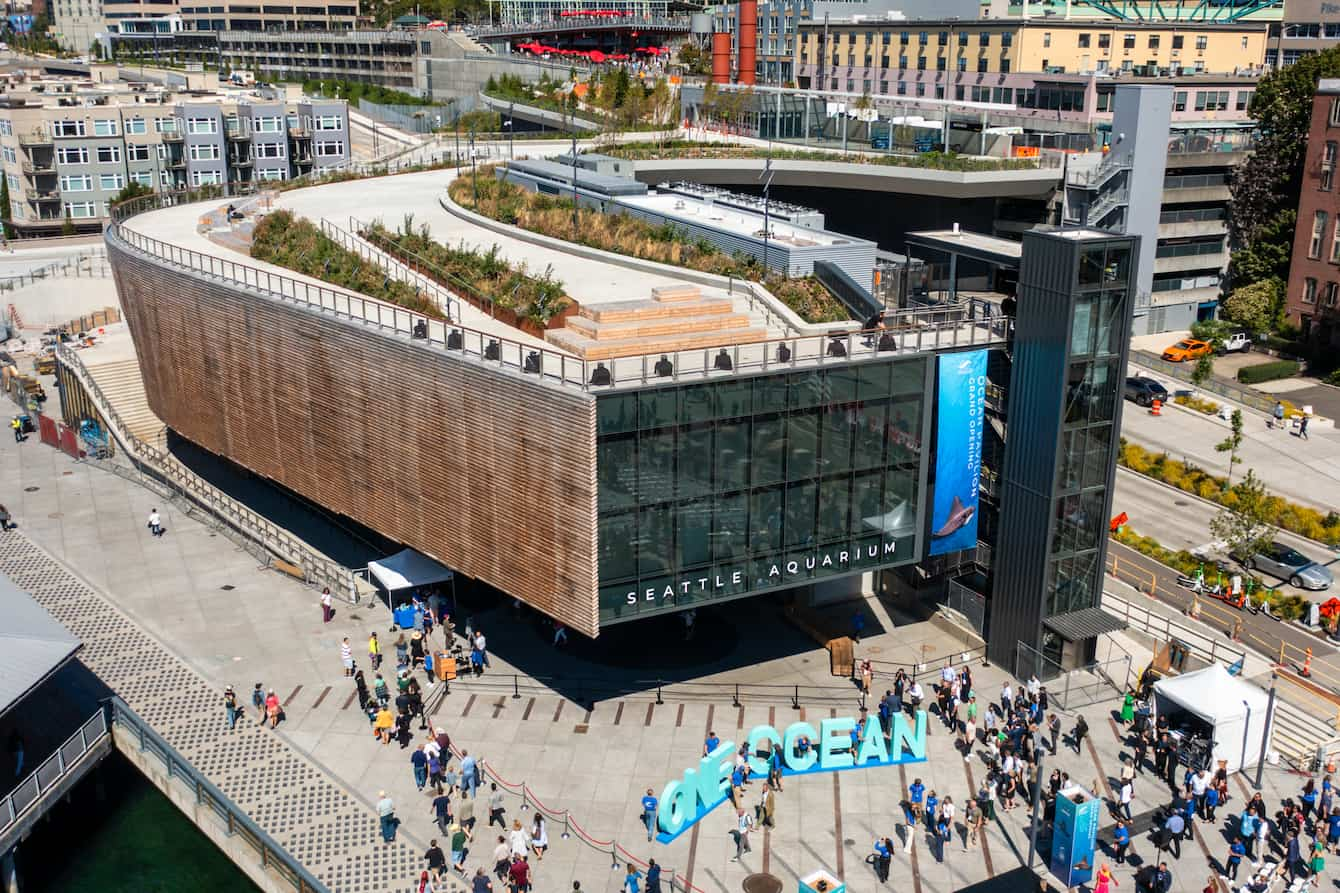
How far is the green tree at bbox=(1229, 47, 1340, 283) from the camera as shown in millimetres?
77625

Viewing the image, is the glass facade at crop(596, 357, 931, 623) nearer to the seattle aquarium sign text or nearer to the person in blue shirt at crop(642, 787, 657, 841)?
the seattle aquarium sign text

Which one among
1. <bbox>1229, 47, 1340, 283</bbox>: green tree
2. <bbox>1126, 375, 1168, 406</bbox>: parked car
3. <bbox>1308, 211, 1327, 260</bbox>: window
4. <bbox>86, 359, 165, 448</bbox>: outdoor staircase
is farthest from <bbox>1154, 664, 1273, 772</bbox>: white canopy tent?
<bbox>1229, 47, 1340, 283</bbox>: green tree

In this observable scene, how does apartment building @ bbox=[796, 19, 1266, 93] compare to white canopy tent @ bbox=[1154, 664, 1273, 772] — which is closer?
white canopy tent @ bbox=[1154, 664, 1273, 772]

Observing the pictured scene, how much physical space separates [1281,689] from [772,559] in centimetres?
1603

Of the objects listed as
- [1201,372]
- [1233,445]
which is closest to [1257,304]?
[1201,372]

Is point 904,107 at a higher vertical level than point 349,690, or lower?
higher

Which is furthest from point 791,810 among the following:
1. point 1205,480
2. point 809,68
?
point 809,68

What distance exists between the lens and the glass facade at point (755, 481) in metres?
33.2

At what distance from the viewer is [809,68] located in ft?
421

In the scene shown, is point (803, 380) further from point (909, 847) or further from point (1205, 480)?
point (1205, 480)

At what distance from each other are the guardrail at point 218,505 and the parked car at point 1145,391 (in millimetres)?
41113

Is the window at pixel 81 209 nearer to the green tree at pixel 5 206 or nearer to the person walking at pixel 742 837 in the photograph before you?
the green tree at pixel 5 206

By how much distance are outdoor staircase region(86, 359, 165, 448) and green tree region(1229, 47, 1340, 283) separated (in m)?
63.4

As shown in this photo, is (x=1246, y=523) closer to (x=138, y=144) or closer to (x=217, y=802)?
(x=217, y=802)
